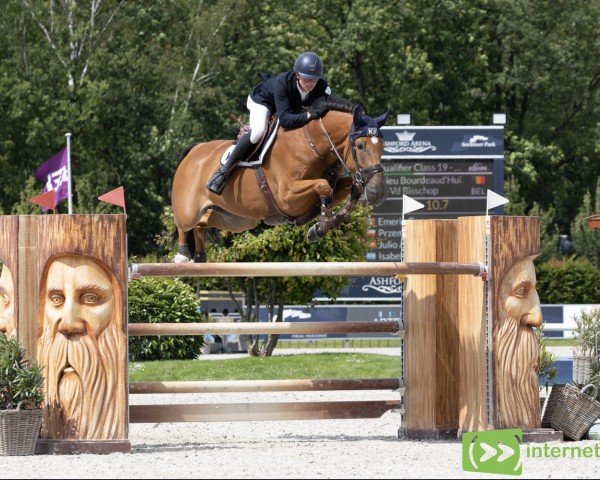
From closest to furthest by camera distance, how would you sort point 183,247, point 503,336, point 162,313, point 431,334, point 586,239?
point 503,336
point 431,334
point 183,247
point 162,313
point 586,239

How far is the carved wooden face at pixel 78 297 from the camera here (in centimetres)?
755

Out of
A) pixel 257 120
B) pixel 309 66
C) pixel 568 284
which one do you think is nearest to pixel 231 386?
pixel 257 120

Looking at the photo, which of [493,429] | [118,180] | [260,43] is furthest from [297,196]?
[260,43]

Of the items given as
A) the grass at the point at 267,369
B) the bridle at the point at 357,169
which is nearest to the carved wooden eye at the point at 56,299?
the bridle at the point at 357,169

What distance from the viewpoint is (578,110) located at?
34.9 metres

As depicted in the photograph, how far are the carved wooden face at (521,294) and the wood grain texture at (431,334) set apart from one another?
0.47m

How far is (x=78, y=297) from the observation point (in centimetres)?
758

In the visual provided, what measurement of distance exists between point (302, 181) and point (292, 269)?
56 centimetres

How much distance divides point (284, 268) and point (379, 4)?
79.6 feet

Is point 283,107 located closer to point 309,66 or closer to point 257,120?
point 257,120

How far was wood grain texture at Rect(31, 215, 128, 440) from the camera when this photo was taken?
7516 millimetres

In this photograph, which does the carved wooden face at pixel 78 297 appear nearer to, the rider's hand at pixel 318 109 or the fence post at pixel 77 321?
the fence post at pixel 77 321

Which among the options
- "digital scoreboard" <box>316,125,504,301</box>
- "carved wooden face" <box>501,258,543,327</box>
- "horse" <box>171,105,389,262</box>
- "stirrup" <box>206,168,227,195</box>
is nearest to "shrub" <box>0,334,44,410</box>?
"horse" <box>171,105,389,262</box>

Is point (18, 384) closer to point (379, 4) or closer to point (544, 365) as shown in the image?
point (544, 365)
